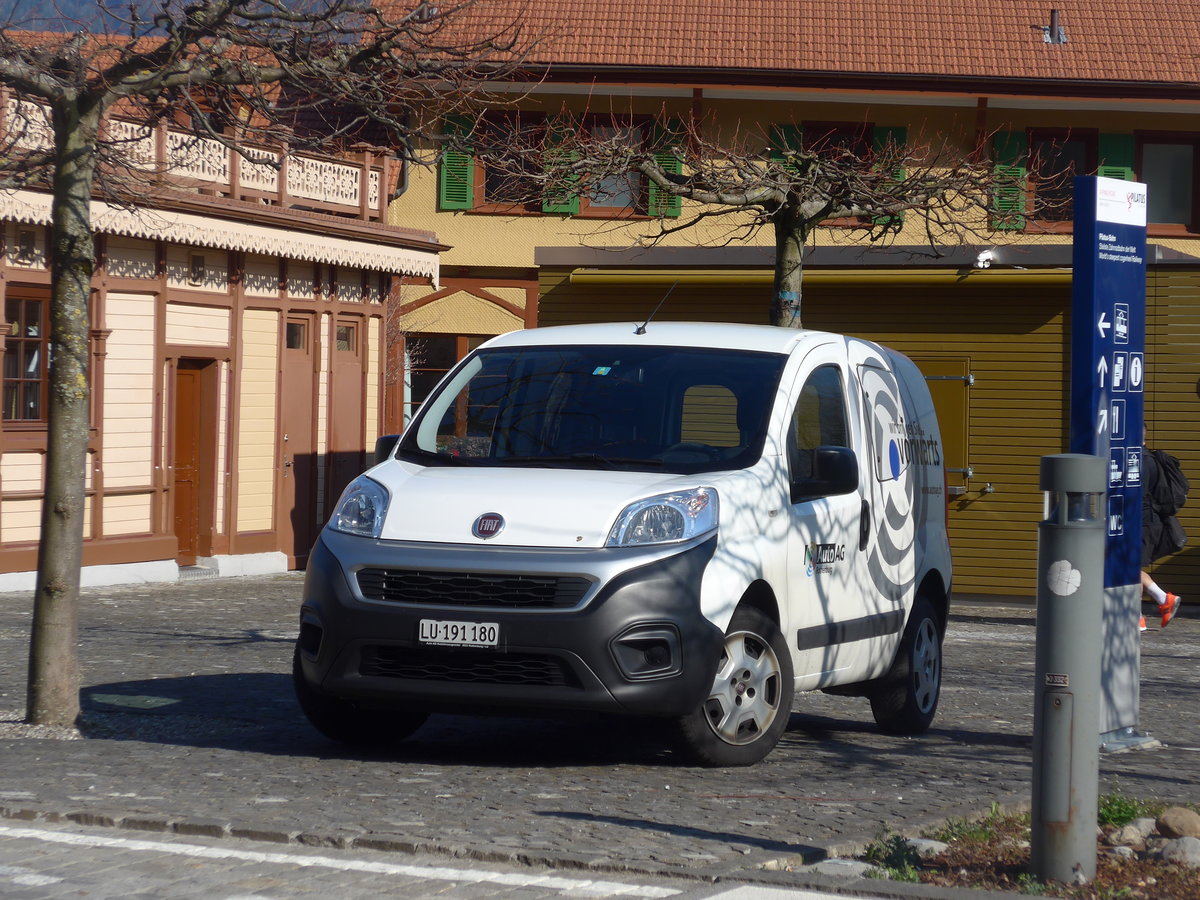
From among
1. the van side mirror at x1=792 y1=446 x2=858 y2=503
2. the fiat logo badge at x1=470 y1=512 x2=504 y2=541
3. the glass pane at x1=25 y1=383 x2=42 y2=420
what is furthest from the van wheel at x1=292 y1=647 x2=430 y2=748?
the glass pane at x1=25 y1=383 x2=42 y2=420

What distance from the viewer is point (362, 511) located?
8031mm

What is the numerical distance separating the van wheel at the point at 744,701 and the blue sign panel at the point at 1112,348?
1829mm

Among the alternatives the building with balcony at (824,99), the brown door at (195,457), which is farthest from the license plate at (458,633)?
the building with balcony at (824,99)

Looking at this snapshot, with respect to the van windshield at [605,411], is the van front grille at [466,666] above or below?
below

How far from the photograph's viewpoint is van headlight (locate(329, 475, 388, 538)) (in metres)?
7.95

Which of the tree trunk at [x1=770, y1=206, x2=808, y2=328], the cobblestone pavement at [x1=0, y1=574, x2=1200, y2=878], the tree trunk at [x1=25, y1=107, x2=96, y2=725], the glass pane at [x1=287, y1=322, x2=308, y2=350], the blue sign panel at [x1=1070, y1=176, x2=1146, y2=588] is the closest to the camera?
the cobblestone pavement at [x1=0, y1=574, x2=1200, y2=878]

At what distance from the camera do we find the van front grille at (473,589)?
7488mm

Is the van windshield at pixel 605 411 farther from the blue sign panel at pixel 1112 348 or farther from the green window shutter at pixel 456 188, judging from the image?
the green window shutter at pixel 456 188

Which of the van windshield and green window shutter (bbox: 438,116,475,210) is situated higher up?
green window shutter (bbox: 438,116,475,210)

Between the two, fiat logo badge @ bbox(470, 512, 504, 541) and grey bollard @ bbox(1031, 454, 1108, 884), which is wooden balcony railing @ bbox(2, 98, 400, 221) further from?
grey bollard @ bbox(1031, 454, 1108, 884)

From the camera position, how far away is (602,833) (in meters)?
6.39

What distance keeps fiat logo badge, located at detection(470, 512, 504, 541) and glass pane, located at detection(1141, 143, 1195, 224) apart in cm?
2425

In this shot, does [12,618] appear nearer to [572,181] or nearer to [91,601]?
[91,601]

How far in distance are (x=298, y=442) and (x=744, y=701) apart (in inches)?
624
